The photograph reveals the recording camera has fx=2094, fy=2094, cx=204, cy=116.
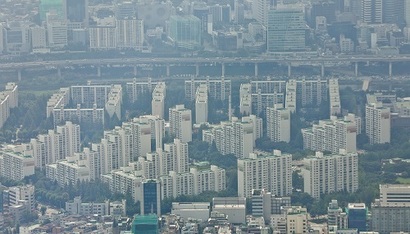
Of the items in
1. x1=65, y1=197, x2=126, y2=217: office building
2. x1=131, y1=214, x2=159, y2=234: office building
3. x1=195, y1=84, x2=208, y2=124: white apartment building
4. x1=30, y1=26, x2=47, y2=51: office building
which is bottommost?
x1=65, y1=197, x2=126, y2=217: office building

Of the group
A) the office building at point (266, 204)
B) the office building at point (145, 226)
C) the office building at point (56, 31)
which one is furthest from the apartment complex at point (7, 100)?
the office building at point (145, 226)

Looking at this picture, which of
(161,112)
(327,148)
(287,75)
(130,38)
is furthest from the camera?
(130,38)

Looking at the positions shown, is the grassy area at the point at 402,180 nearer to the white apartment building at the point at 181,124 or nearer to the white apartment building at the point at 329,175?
the white apartment building at the point at 329,175

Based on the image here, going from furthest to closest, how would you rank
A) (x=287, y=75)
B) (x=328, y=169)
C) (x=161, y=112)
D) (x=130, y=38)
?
1. (x=130, y=38)
2. (x=287, y=75)
3. (x=161, y=112)
4. (x=328, y=169)

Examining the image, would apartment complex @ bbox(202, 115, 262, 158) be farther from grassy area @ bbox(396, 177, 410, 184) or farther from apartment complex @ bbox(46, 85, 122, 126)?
grassy area @ bbox(396, 177, 410, 184)

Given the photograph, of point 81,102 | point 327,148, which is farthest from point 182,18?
point 327,148

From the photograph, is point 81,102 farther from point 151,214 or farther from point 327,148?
point 151,214

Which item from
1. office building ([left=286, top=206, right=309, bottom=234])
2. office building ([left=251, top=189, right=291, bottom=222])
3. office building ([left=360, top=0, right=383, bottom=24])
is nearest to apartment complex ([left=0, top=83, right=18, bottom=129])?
office building ([left=251, top=189, right=291, bottom=222])

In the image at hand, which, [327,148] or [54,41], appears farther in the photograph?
[54,41]
